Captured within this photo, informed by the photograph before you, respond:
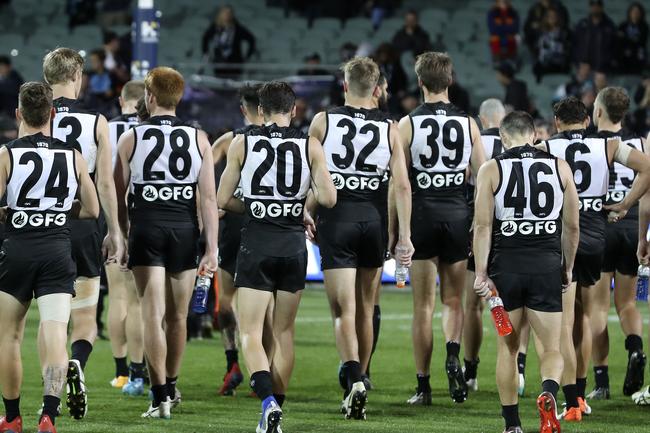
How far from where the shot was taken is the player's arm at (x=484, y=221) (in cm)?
855

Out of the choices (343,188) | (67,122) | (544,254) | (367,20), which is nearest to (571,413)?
(544,254)

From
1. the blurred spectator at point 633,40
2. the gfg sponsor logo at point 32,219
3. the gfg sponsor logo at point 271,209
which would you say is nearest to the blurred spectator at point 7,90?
the blurred spectator at point 633,40

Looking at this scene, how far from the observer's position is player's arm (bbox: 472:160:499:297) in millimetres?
8555

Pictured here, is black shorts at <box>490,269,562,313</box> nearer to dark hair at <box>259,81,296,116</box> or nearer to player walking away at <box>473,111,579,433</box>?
player walking away at <box>473,111,579,433</box>

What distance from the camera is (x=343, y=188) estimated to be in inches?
384

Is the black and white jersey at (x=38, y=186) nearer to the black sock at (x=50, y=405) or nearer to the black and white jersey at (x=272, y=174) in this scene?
the black sock at (x=50, y=405)

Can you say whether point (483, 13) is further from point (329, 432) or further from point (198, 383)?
point (329, 432)

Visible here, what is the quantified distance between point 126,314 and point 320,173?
2.75 meters

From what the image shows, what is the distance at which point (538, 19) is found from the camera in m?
23.8

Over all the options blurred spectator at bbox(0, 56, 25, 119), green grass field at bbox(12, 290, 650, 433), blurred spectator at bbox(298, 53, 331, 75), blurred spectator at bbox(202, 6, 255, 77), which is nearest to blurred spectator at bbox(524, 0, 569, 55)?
blurred spectator at bbox(298, 53, 331, 75)

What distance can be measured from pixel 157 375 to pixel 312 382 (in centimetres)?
267

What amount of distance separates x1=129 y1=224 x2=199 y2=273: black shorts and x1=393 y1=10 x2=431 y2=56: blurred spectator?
1463 centimetres

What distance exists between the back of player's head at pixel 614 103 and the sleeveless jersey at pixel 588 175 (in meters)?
0.41

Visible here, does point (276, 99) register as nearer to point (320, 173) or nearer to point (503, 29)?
point (320, 173)
